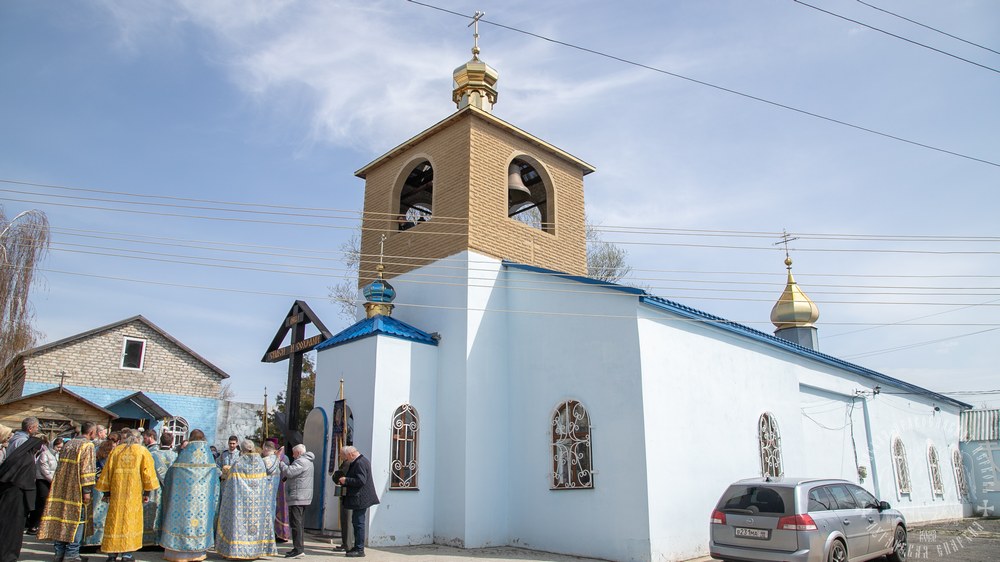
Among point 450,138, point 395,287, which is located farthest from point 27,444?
point 450,138

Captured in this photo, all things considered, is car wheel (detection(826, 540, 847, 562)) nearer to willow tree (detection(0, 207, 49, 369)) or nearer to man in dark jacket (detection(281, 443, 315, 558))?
man in dark jacket (detection(281, 443, 315, 558))

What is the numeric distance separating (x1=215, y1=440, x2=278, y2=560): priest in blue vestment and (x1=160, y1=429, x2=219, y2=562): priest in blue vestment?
0.15 meters

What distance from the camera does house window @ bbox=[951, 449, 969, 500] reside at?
Answer: 805 inches

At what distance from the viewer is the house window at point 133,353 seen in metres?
23.7

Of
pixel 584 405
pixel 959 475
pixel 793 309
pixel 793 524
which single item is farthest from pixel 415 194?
pixel 959 475

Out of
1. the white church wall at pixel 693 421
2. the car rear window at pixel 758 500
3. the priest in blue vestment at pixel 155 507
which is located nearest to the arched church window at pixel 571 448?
the white church wall at pixel 693 421

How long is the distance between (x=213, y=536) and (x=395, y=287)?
589cm

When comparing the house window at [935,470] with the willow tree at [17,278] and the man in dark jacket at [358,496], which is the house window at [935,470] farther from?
the willow tree at [17,278]

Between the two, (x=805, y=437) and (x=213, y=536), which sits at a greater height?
(x=805, y=437)

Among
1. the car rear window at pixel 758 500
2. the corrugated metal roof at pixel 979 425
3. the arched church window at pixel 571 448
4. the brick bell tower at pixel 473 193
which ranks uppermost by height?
the brick bell tower at pixel 473 193

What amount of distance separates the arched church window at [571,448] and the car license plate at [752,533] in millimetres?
2357

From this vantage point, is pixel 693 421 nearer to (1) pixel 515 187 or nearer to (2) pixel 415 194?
(1) pixel 515 187

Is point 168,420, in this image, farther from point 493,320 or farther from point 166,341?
point 493,320

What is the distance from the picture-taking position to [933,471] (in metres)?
19.2
